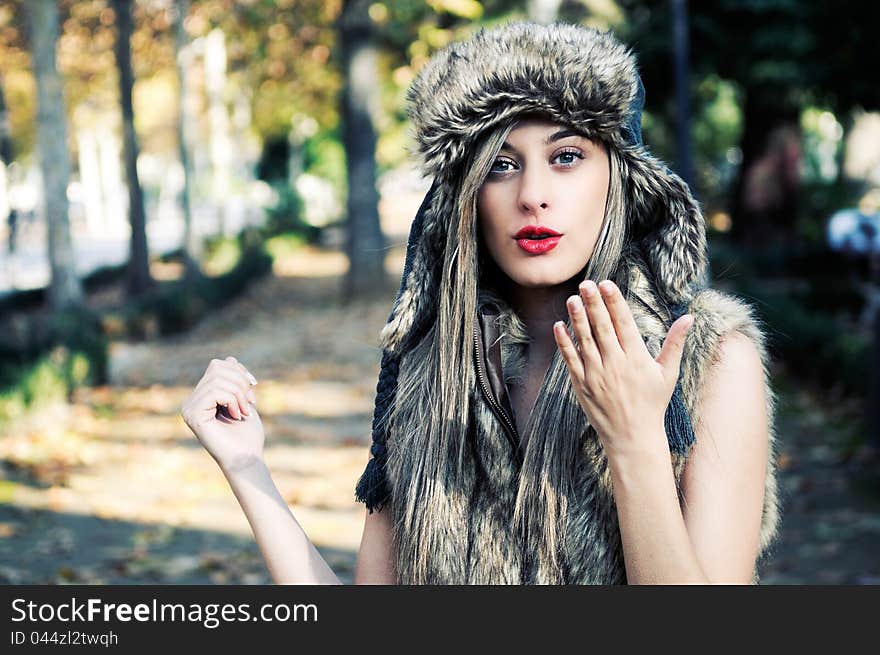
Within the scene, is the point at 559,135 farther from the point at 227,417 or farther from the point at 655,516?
the point at 227,417

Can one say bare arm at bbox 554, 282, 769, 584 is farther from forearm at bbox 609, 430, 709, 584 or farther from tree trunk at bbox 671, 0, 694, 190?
tree trunk at bbox 671, 0, 694, 190

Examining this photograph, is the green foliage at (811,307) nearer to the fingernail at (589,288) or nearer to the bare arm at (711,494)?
the bare arm at (711,494)

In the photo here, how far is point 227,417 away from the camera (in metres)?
2.26

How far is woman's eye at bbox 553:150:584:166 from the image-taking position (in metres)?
2.13

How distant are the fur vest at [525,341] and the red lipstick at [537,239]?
173 millimetres

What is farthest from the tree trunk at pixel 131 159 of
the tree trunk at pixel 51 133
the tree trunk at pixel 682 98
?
the tree trunk at pixel 682 98

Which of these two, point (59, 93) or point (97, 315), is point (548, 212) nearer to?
point (59, 93)

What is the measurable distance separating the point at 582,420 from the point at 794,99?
67.8 feet

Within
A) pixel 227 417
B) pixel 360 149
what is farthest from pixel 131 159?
pixel 227 417

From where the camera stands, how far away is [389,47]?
28.8m

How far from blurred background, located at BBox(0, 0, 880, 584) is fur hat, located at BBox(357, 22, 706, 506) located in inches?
6.0

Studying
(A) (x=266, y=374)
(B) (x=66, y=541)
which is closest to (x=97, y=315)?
(A) (x=266, y=374)

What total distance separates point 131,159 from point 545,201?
18.1 meters

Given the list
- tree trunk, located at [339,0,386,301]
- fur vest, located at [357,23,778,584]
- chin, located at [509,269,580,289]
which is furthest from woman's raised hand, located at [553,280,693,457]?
tree trunk, located at [339,0,386,301]
